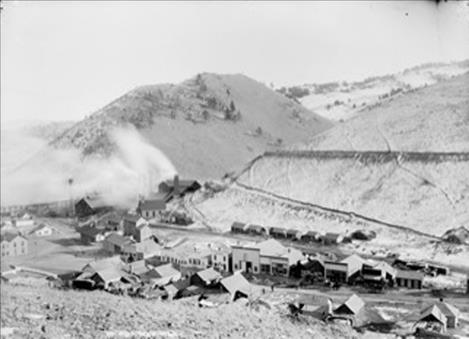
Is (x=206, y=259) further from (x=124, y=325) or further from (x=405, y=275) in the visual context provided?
(x=124, y=325)

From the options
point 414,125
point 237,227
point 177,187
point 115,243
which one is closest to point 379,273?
point 237,227

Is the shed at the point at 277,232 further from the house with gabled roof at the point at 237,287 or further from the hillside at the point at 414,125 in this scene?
the hillside at the point at 414,125

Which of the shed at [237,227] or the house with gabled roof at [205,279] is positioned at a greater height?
the house with gabled roof at [205,279]

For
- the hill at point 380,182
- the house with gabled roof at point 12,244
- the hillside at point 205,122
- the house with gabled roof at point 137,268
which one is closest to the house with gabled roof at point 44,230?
the house with gabled roof at point 12,244

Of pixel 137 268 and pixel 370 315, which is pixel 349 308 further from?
pixel 137 268

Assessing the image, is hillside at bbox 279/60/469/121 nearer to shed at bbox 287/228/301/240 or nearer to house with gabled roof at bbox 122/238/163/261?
shed at bbox 287/228/301/240
